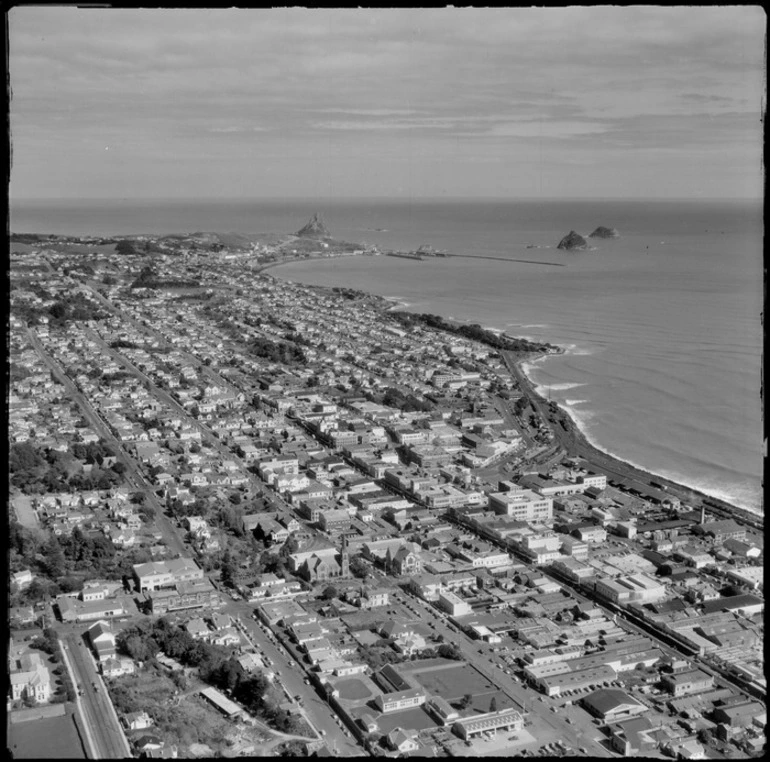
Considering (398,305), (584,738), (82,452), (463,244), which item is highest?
(463,244)

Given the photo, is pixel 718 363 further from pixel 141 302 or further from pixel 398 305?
pixel 141 302

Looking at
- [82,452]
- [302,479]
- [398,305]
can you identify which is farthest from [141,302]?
[302,479]

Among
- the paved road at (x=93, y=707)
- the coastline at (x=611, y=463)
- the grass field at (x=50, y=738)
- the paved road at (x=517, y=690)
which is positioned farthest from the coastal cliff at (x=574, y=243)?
the grass field at (x=50, y=738)

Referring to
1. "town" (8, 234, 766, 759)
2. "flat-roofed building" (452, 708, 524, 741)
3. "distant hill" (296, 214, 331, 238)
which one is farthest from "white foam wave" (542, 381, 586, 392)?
"distant hill" (296, 214, 331, 238)

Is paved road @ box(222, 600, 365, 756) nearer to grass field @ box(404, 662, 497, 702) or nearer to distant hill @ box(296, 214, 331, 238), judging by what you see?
grass field @ box(404, 662, 497, 702)

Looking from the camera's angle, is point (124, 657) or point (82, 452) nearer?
point (124, 657)

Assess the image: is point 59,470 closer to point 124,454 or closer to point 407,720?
point 124,454
